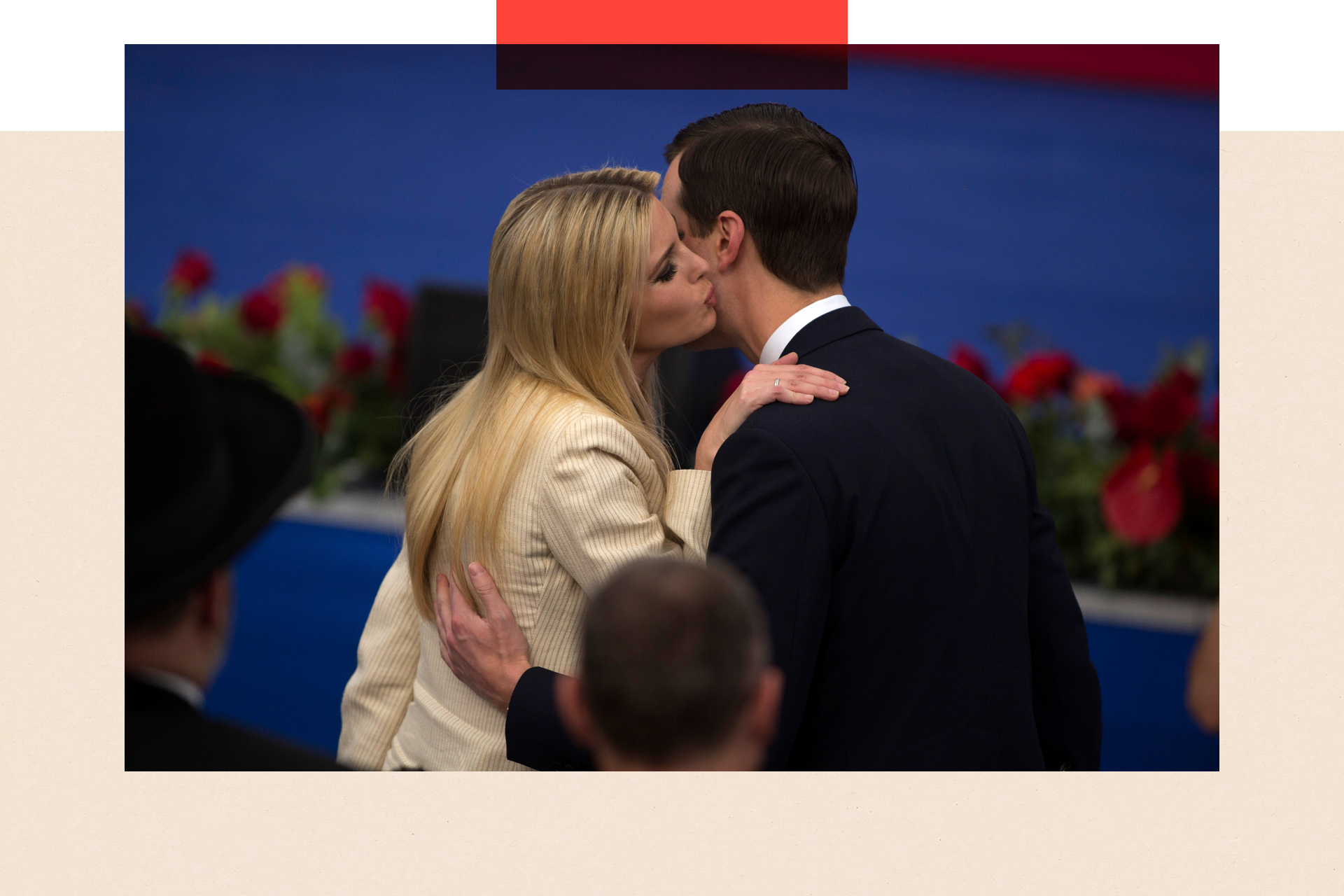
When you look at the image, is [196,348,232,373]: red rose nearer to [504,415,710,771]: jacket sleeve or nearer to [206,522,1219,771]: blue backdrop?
[206,522,1219,771]: blue backdrop

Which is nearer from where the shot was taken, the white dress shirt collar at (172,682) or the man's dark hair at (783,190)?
the white dress shirt collar at (172,682)

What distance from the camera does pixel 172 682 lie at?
4.32 feet

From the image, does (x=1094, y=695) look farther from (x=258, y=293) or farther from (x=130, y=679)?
(x=258, y=293)

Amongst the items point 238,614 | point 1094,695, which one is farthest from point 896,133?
point 1094,695

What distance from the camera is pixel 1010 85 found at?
18.5 ft

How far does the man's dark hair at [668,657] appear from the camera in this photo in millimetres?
1163

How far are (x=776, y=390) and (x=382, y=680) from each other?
92cm

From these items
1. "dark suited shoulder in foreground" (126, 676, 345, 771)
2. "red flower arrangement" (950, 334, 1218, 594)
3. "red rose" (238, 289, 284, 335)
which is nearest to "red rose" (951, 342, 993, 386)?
"red flower arrangement" (950, 334, 1218, 594)

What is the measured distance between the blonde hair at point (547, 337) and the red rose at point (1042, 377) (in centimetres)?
180

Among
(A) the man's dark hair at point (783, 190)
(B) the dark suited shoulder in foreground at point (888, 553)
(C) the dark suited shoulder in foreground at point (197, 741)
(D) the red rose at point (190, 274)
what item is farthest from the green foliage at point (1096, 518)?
(D) the red rose at point (190, 274)

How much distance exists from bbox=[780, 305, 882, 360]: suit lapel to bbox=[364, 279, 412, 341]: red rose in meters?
2.65

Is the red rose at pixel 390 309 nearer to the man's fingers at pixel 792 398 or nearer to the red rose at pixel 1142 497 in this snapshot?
the red rose at pixel 1142 497

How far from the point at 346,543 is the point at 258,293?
1.07 m

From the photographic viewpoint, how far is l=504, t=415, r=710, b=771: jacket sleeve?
1627 millimetres
